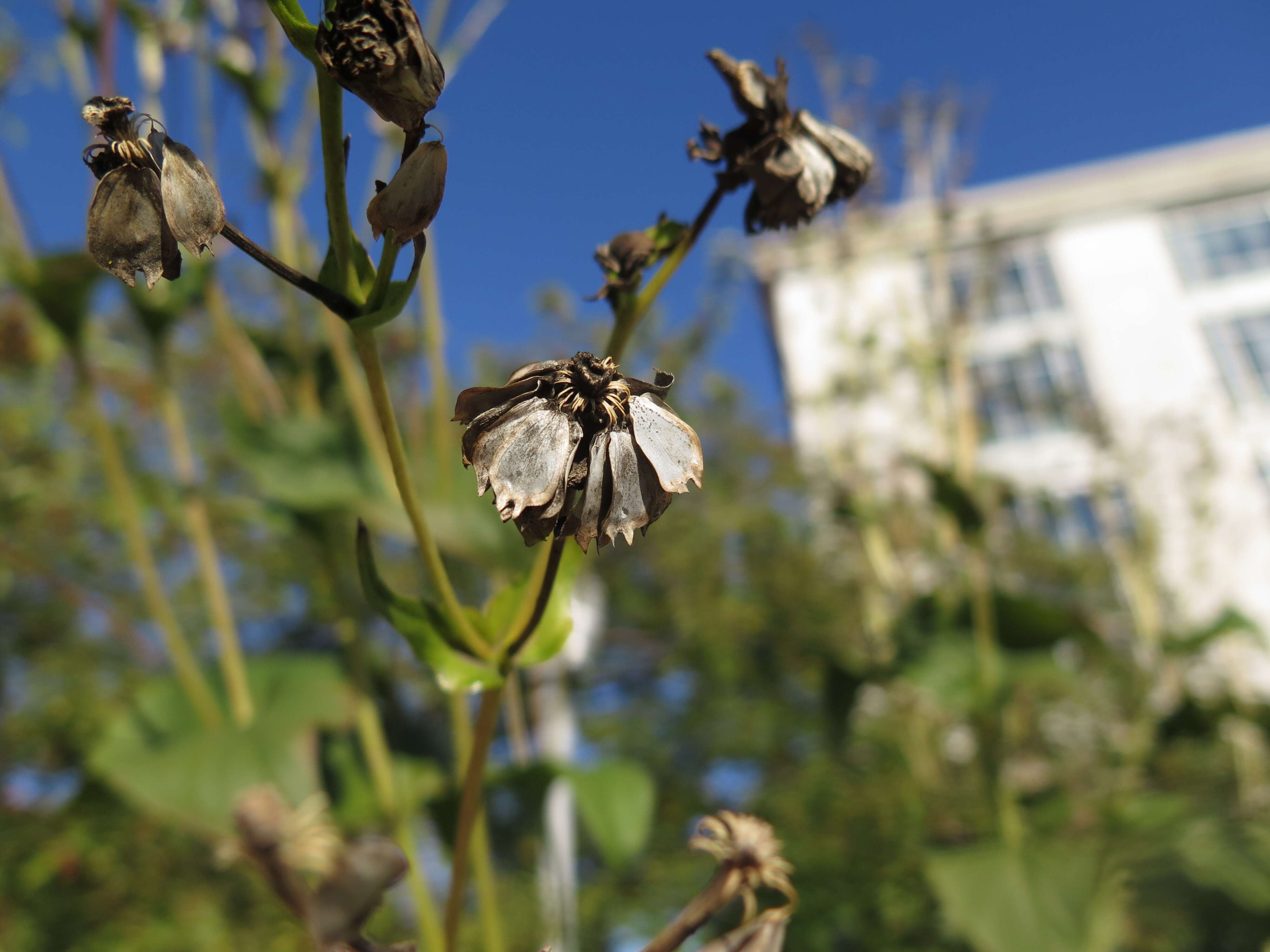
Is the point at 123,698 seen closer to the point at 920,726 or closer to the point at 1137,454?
the point at 920,726

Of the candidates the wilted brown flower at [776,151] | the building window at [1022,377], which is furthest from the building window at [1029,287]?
the wilted brown flower at [776,151]

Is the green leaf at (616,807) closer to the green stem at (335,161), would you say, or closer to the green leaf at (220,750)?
the green leaf at (220,750)

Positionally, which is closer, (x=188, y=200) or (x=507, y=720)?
(x=188, y=200)

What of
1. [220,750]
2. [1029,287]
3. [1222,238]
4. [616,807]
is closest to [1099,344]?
[1029,287]

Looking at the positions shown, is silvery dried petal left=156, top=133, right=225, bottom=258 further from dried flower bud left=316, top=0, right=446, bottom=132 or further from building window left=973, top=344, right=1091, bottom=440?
building window left=973, top=344, right=1091, bottom=440

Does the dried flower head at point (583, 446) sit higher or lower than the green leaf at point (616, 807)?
higher

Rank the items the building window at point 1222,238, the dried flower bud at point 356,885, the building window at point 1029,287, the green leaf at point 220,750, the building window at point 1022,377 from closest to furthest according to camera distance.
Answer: the dried flower bud at point 356,885 → the green leaf at point 220,750 → the building window at point 1022,377 → the building window at point 1222,238 → the building window at point 1029,287

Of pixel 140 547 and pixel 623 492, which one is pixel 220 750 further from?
pixel 623 492

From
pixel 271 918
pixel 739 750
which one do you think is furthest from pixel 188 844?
pixel 739 750
